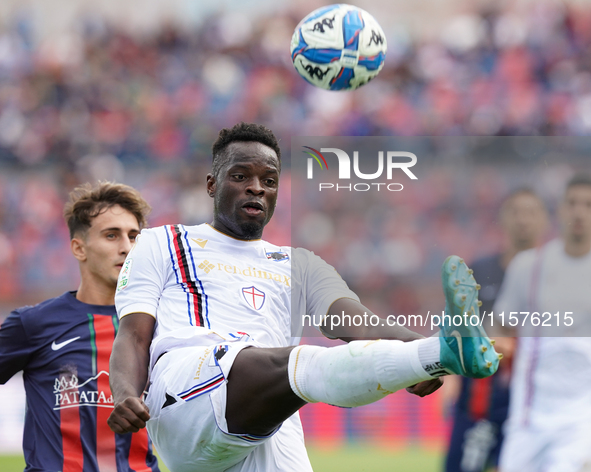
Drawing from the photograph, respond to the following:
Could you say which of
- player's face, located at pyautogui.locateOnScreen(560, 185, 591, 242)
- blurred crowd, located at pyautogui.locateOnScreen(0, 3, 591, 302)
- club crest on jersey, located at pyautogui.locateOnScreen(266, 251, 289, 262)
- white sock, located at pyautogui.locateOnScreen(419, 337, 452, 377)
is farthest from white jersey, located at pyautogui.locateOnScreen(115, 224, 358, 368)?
blurred crowd, located at pyautogui.locateOnScreen(0, 3, 591, 302)

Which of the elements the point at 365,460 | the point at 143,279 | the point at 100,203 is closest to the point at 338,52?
the point at 100,203

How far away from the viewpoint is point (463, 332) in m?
2.81

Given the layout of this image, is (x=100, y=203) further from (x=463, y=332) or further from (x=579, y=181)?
(x=579, y=181)

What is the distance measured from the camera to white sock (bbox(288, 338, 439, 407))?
2.88 metres

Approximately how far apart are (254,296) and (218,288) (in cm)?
19

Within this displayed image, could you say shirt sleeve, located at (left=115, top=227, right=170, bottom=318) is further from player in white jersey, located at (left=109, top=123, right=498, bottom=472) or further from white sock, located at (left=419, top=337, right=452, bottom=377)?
white sock, located at (left=419, top=337, right=452, bottom=377)

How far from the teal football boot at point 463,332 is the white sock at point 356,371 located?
0.26 ft

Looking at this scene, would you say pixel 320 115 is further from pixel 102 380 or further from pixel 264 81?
pixel 102 380

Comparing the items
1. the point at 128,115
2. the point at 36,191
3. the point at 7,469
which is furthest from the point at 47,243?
the point at 7,469

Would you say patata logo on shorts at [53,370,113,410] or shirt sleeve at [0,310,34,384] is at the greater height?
shirt sleeve at [0,310,34,384]

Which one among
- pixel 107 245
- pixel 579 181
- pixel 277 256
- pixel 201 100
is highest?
pixel 201 100

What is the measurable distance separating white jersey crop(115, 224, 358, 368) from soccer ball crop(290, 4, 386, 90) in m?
1.86

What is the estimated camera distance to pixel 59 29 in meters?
16.6

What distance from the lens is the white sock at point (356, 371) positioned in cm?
288
